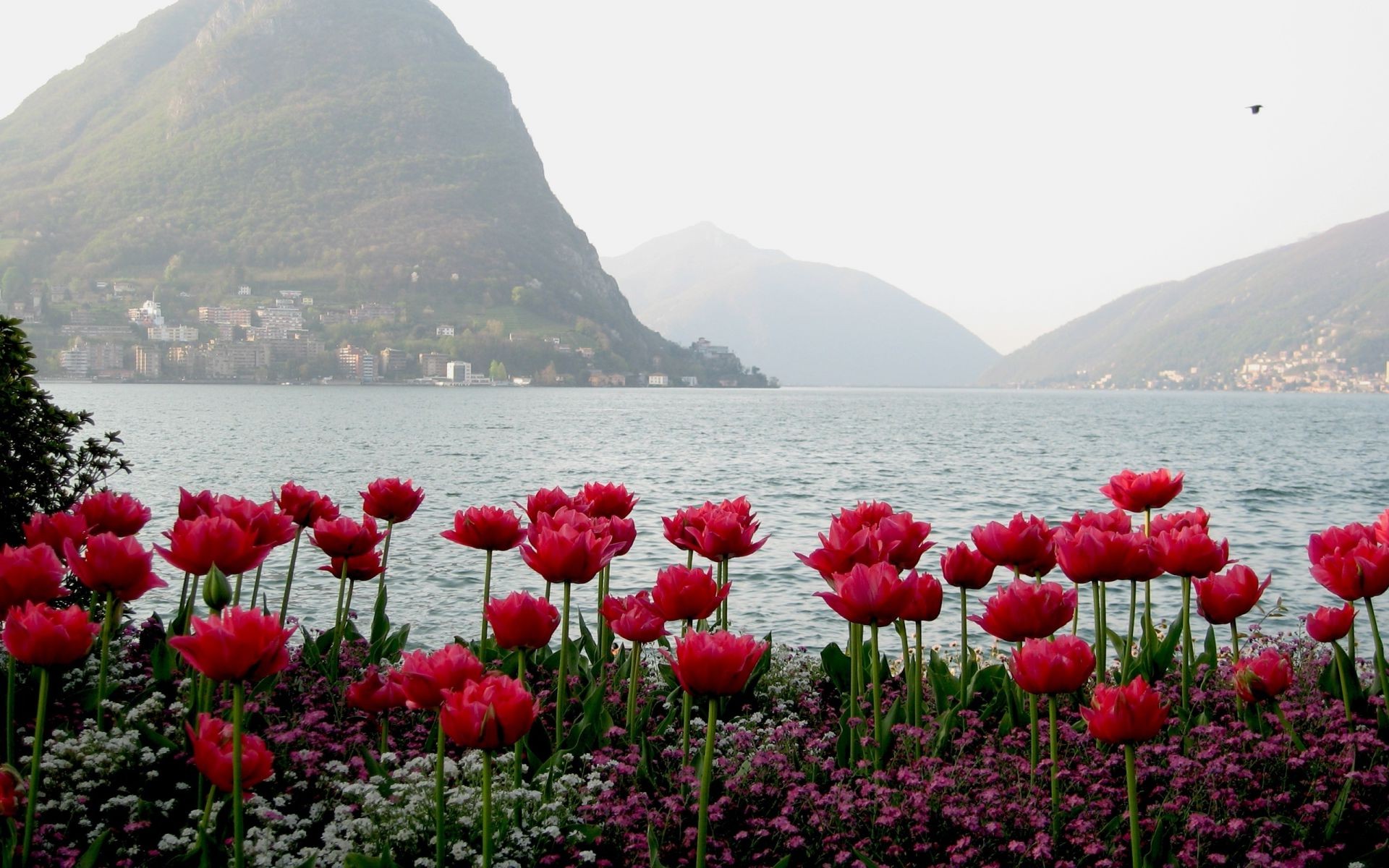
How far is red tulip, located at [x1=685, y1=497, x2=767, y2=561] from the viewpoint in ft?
14.9

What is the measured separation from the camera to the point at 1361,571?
4.31 m

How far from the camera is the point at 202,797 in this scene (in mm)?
3721

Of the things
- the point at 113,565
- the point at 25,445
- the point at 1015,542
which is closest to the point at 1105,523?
the point at 1015,542

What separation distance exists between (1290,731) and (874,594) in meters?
2.16

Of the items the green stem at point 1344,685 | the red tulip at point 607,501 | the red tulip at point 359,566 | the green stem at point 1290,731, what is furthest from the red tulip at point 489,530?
the green stem at point 1344,685

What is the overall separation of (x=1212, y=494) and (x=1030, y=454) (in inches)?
703

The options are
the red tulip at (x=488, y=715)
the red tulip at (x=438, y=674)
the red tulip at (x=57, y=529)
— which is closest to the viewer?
the red tulip at (x=488, y=715)

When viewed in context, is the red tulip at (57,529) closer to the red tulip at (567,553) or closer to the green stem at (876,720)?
the red tulip at (567,553)

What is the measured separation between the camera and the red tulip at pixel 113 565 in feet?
12.2

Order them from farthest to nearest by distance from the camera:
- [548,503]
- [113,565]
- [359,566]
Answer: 1. [359,566]
2. [548,503]
3. [113,565]

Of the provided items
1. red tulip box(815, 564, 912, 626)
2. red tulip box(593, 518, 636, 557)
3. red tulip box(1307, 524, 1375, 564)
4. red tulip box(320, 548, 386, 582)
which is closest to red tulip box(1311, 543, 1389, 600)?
red tulip box(1307, 524, 1375, 564)

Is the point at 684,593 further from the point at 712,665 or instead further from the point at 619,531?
the point at 712,665

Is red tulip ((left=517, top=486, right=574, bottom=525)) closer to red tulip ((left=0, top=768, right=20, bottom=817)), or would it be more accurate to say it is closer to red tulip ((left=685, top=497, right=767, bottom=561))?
red tulip ((left=685, top=497, right=767, bottom=561))

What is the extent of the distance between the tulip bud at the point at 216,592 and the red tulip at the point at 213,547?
294 millimetres
